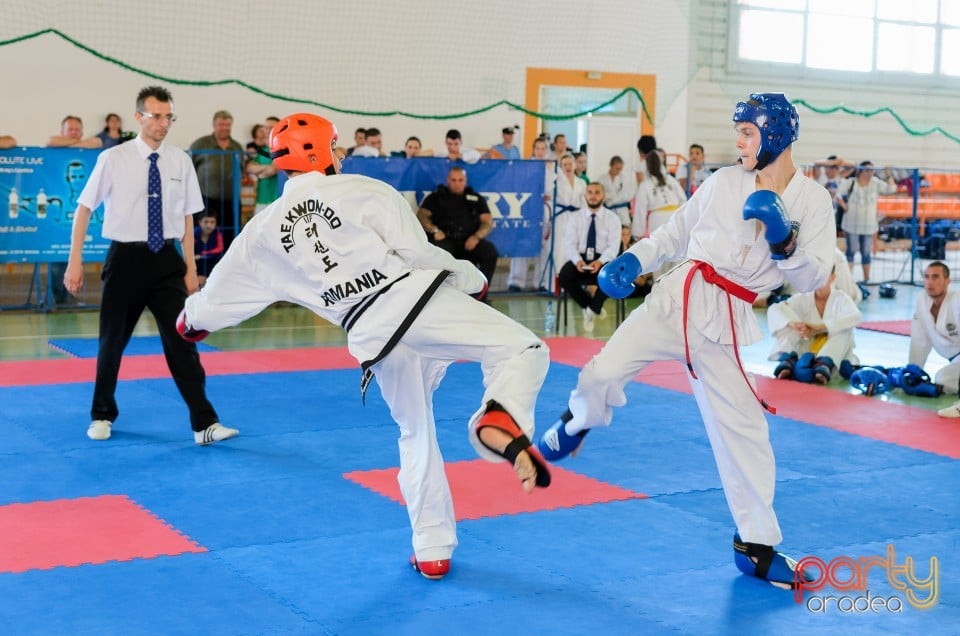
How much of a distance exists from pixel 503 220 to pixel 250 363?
4495 mm

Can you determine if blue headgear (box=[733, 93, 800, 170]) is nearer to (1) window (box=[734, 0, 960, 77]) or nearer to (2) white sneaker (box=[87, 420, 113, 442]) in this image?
(2) white sneaker (box=[87, 420, 113, 442])

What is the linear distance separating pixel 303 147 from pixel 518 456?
4.56 ft

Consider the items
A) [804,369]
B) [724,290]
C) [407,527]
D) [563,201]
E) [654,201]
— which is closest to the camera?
[724,290]

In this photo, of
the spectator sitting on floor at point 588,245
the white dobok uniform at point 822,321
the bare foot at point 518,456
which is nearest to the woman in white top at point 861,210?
the spectator sitting on floor at point 588,245

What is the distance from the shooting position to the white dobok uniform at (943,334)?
304 inches

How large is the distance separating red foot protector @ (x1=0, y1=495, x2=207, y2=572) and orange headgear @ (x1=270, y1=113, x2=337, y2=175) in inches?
61.2

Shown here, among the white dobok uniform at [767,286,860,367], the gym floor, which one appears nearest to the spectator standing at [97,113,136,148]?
the gym floor

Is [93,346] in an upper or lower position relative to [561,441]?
lower

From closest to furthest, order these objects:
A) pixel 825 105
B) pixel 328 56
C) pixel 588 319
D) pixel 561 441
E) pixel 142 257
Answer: pixel 561 441 < pixel 142 257 < pixel 588 319 < pixel 328 56 < pixel 825 105

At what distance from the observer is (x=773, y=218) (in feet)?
12.0

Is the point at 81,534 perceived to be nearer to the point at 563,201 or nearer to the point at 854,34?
the point at 563,201

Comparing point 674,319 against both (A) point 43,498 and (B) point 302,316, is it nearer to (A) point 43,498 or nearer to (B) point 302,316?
(A) point 43,498

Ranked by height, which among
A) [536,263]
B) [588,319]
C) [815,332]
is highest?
[536,263]

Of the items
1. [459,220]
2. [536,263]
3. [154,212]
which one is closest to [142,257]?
[154,212]
